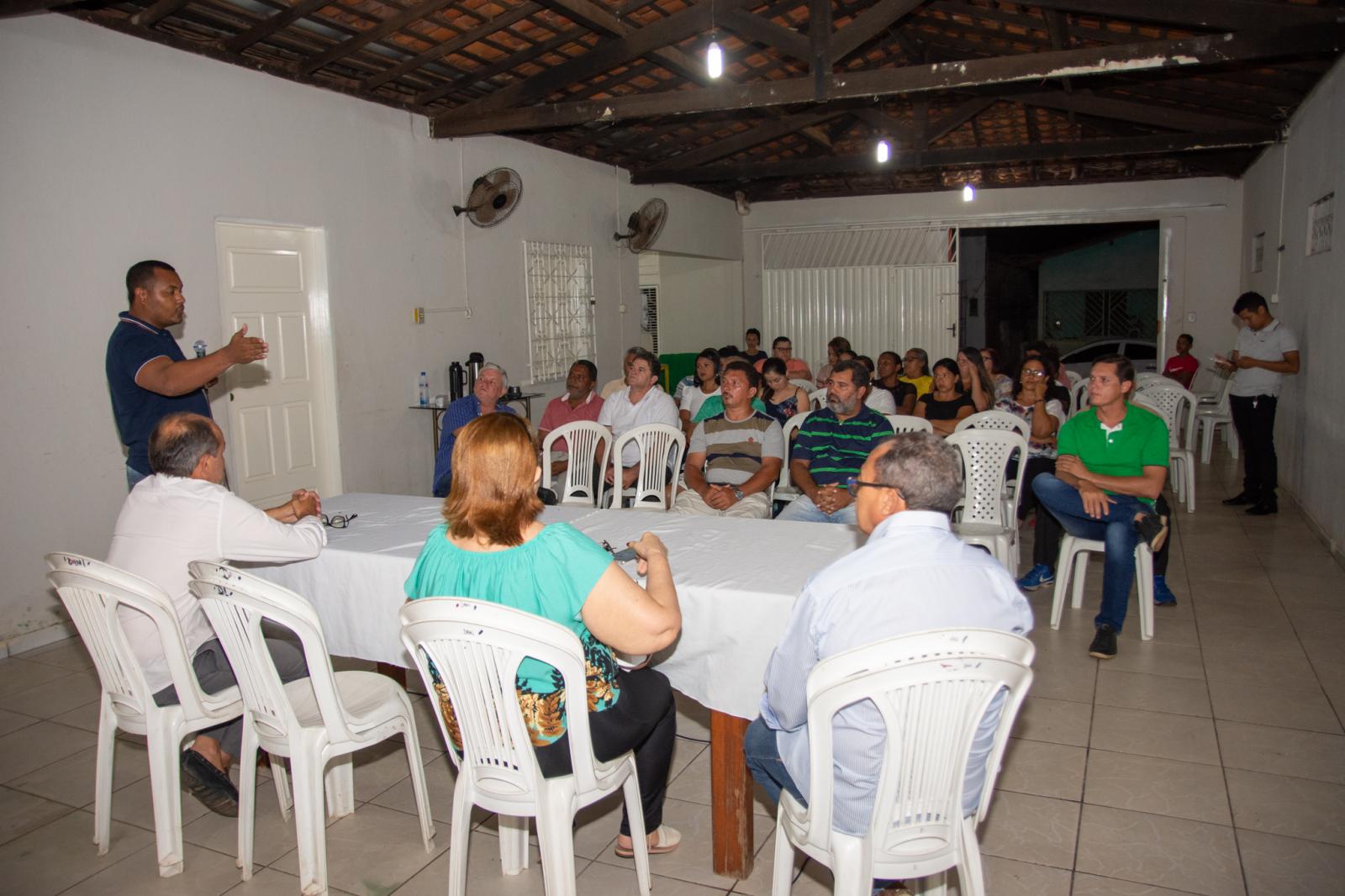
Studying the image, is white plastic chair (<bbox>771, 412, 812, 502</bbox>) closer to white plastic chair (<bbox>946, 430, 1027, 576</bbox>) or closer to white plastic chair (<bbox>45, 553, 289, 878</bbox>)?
white plastic chair (<bbox>946, 430, 1027, 576</bbox>)

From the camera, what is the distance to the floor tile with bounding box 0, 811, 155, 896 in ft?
8.04

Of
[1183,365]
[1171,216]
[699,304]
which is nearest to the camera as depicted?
[1183,365]

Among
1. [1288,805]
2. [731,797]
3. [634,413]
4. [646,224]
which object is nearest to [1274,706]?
[1288,805]

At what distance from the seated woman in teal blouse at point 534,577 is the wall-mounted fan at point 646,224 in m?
7.43

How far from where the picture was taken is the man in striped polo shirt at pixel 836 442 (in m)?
4.10

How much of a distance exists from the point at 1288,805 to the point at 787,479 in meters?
2.59

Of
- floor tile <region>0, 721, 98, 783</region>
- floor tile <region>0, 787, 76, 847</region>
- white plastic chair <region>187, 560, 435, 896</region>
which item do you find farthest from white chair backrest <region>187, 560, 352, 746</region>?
floor tile <region>0, 721, 98, 783</region>

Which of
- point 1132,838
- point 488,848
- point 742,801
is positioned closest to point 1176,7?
point 1132,838

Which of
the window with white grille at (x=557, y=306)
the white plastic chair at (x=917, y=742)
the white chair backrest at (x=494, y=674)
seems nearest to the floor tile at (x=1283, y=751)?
the white plastic chair at (x=917, y=742)

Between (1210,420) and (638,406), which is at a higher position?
(638,406)

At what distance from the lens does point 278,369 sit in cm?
566

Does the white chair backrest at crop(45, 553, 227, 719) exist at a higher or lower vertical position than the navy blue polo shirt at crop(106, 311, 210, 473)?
lower

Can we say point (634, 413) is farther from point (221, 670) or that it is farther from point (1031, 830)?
point (1031, 830)

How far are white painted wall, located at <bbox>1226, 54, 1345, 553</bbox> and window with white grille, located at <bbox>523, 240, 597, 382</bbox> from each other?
5.80 meters
